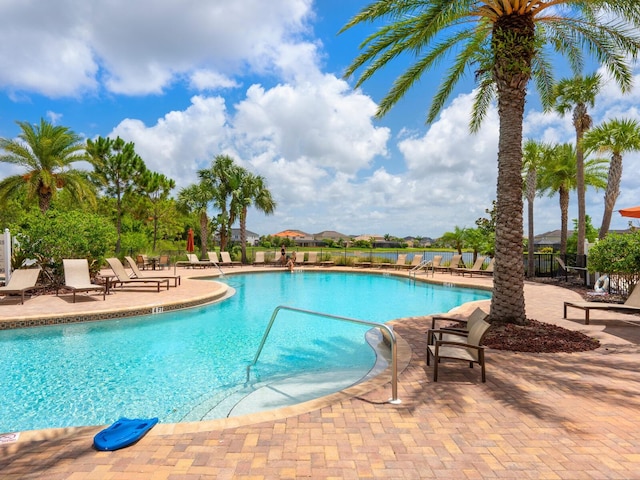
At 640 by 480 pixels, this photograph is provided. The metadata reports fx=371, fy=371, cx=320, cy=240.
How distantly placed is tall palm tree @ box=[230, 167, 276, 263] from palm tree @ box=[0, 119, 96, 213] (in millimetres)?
9541

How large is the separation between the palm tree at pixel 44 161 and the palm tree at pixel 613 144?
26182 millimetres

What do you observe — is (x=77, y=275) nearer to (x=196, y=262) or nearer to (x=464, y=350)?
(x=196, y=262)

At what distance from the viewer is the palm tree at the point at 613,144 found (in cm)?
1670

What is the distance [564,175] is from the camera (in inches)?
912

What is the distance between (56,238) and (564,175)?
1052 inches

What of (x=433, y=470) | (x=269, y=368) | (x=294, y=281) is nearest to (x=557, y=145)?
(x=294, y=281)

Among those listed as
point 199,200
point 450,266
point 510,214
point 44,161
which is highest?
point 44,161

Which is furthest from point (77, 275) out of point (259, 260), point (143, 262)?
point (259, 260)

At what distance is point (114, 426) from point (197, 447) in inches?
35.4

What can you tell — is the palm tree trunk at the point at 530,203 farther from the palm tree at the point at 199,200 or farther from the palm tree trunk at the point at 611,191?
the palm tree at the point at 199,200

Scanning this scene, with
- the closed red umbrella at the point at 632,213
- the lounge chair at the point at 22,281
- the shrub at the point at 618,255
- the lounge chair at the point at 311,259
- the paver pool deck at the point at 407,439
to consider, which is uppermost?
the closed red umbrella at the point at 632,213

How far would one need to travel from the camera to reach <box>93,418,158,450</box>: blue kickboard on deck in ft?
10.2

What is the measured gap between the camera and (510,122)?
744 centimetres

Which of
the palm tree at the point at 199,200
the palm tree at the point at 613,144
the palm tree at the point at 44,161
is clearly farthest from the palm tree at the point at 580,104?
the palm tree at the point at 44,161
